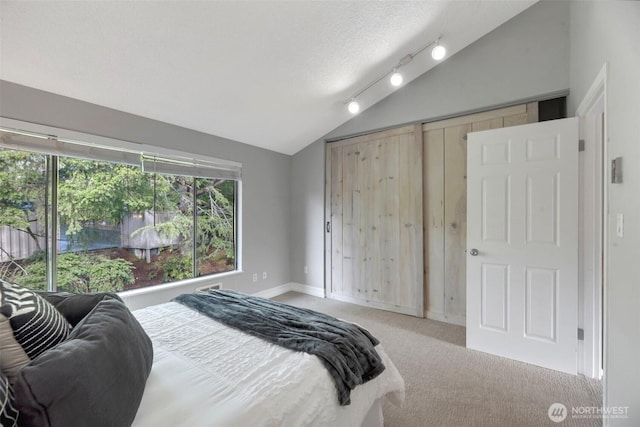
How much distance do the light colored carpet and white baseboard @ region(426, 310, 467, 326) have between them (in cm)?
22

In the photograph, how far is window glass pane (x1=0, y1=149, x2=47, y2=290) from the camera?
2076mm

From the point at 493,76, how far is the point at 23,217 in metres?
4.36

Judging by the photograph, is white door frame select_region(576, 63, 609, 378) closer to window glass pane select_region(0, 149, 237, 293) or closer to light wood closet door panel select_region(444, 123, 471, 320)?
light wood closet door panel select_region(444, 123, 471, 320)

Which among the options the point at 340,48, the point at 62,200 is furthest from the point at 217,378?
the point at 340,48

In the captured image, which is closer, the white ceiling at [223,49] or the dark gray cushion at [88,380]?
the dark gray cushion at [88,380]

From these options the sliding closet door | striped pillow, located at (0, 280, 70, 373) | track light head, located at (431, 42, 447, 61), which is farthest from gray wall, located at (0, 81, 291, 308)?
track light head, located at (431, 42, 447, 61)

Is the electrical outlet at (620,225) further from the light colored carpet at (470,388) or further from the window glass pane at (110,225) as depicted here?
the window glass pane at (110,225)

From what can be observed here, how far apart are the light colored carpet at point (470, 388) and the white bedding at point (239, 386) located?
407 mm

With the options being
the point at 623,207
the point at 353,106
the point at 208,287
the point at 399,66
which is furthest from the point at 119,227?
the point at 623,207

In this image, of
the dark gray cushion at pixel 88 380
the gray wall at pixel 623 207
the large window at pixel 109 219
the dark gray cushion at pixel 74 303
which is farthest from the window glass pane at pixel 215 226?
the gray wall at pixel 623 207

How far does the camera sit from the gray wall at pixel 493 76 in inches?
99.1

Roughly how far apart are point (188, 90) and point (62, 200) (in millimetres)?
1431

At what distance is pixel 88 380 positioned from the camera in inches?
31.0

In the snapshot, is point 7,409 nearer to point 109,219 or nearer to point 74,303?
point 74,303
